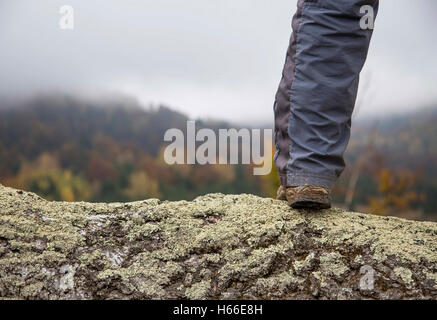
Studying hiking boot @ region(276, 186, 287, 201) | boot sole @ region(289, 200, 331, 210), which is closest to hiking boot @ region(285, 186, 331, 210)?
boot sole @ region(289, 200, 331, 210)

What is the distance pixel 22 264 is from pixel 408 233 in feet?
4.30

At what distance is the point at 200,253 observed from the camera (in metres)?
1.46

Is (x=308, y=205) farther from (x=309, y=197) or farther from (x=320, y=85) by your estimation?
(x=320, y=85)

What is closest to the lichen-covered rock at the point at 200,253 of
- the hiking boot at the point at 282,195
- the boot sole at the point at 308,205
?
the boot sole at the point at 308,205

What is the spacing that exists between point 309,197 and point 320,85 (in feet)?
1.35

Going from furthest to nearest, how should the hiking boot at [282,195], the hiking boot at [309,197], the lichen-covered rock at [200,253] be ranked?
the hiking boot at [282,195] → the hiking boot at [309,197] → the lichen-covered rock at [200,253]

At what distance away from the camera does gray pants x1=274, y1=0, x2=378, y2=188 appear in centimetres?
165

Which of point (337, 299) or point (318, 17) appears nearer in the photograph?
point (337, 299)

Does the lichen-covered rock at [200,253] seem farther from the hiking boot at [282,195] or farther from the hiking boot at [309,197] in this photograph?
the hiking boot at [282,195]

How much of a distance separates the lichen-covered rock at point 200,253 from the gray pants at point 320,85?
0.20 meters

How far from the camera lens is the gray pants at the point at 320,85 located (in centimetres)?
165

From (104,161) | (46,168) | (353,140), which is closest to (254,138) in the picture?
(353,140)

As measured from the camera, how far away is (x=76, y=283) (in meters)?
1.33
